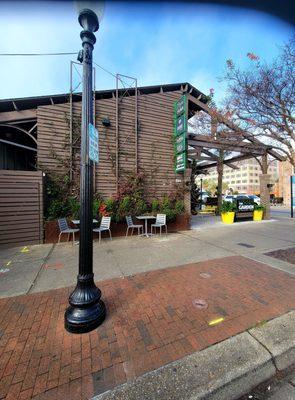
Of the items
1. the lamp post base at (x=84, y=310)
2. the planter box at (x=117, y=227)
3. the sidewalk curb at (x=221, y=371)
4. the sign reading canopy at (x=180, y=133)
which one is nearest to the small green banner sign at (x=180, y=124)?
the sign reading canopy at (x=180, y=133)

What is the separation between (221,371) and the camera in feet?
6.32

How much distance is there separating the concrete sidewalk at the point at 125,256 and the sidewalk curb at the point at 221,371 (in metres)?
2.36

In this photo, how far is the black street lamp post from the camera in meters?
2.45

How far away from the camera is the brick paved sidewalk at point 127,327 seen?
187cm

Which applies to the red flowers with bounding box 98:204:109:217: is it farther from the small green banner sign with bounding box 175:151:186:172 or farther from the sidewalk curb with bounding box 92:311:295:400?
the sidewalk curb with bounding box 92:311:295:400

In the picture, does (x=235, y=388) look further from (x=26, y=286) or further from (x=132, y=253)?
(x=132, y=253)

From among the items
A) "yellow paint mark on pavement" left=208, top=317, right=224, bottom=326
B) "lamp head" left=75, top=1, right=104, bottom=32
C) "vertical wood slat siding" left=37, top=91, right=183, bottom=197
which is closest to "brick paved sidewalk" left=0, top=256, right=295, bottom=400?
"yellow paint mark on pavement" left=208, top=317, right=224, bottom=326

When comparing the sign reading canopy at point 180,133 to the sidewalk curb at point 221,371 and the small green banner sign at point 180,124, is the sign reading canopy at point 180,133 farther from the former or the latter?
the sidewalk curb at point 221,371

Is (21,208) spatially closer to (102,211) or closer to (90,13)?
(102,211)

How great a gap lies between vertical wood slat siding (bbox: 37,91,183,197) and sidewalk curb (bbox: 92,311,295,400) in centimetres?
689

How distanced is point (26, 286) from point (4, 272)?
45.2 inches

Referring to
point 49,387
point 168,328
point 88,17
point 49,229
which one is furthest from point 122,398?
point 49,229

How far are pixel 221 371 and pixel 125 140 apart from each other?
8205 millimetres

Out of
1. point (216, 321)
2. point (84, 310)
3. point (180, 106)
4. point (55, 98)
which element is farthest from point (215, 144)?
point (84, 310)
